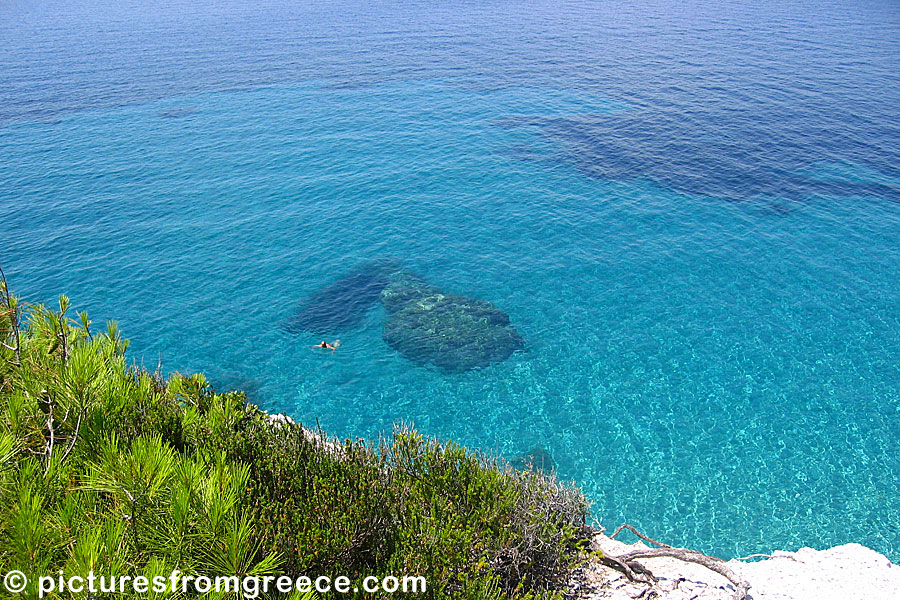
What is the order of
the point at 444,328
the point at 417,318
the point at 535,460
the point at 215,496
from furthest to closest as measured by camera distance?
the point at 417,318
the point at 444,328
the point at 535,460
the point at 215,496

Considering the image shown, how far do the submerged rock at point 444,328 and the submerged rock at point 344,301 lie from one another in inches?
47.8

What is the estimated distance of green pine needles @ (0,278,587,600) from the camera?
375 inches

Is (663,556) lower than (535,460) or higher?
higher

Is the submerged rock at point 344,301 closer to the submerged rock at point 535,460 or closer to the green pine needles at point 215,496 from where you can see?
the submerged rock at point 535,460

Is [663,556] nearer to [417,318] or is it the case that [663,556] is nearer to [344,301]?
[417,318]

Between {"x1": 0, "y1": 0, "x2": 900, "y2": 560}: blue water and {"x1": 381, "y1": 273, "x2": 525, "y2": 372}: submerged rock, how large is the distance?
99cm

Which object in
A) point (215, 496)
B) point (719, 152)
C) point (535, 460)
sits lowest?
point (535, 460)

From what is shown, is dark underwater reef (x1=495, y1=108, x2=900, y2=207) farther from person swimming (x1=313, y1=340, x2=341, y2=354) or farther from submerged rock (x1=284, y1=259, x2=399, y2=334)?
person swimming (x1=313, y1=340, x2=341, y2=354)

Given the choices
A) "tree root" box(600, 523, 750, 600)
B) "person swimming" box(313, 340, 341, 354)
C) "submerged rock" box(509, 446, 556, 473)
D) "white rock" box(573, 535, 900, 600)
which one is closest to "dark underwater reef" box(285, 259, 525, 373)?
"person swimming" box(313, 340, 341, 354)

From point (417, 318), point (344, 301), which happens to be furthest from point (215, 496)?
point (344, 301)

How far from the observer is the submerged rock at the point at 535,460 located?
26.0 m

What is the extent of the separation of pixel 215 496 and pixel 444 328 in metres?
24.7

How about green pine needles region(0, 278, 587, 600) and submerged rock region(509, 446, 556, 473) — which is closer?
green pine needles region(0, 278, 587, 600)

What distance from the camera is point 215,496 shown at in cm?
1010
